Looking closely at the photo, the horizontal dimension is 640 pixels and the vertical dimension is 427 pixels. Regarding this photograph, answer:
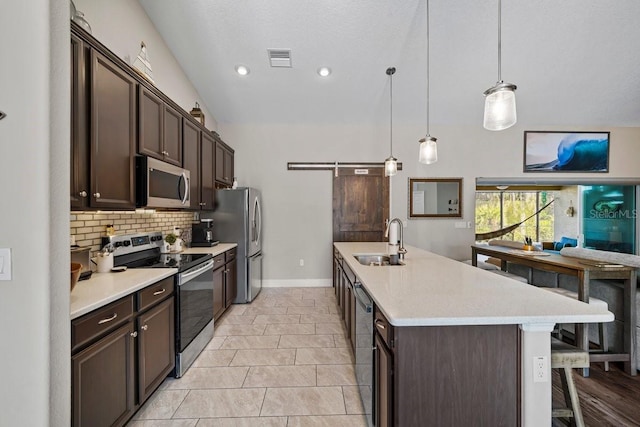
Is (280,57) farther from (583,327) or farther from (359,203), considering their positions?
(583,327)

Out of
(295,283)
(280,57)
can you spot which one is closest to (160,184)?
(280,57)

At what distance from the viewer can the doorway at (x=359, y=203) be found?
510 centimetres

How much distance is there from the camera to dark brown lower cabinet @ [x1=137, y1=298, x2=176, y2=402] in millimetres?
1838

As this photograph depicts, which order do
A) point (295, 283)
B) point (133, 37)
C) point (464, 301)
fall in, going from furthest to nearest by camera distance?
point (295, 283)
point (133, 37)
point (464, 301)

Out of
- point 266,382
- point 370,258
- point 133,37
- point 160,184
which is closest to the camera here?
point 266,382

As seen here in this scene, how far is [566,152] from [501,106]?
4936 millimetres

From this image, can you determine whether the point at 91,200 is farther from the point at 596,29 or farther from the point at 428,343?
the point at 596,29

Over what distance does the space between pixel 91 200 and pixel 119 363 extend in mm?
992

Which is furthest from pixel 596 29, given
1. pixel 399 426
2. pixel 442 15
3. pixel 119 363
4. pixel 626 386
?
pixel 119 363

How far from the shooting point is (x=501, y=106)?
166 cm

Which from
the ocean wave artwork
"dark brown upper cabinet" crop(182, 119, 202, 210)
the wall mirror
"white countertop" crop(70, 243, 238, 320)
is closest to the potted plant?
"dark brown upper cabinet" crop(182, 119, 202, 210)

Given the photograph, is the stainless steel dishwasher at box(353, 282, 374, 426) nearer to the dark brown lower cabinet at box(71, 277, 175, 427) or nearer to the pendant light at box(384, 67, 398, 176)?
the dark brown lower cabinet at box(71, 277, 175, 427)

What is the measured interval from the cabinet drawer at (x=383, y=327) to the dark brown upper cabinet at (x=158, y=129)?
7.10 ft
